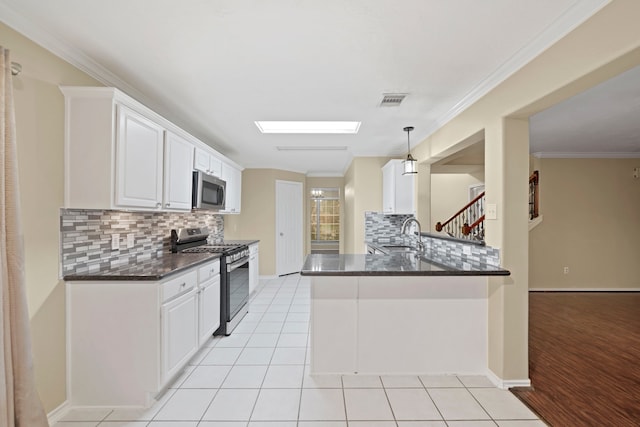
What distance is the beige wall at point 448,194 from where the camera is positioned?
6.31 metres

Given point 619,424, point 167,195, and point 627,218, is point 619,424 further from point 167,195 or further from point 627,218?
point 627,218

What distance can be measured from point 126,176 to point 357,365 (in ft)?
7.48

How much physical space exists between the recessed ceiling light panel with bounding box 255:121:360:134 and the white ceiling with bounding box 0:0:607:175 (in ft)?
2.03

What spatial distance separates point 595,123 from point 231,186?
15.8 ft

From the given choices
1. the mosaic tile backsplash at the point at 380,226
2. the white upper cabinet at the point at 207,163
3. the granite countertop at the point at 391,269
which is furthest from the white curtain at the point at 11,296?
the mosaic tile backsplash at the point at 380,226

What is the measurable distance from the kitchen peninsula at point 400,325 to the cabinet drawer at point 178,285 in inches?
41.0

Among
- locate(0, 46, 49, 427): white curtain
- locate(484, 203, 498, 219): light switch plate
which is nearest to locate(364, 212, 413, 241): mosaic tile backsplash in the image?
locate(484, 203, 498, 219): light switch plate

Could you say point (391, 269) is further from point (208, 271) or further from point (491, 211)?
point (208, 271)

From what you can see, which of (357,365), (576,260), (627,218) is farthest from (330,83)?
(627,218)

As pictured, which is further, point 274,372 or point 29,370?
point 274,372

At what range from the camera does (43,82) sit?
5.97 feet

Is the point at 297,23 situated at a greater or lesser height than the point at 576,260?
greater

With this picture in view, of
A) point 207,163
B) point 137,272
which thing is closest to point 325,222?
point 207,163

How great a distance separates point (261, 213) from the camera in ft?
20.3
